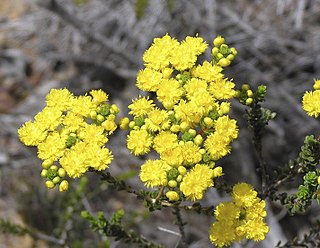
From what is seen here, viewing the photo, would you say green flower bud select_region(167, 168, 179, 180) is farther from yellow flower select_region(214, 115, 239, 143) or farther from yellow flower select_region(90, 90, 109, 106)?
yellow flower select_region(90, 90, 109, 106)

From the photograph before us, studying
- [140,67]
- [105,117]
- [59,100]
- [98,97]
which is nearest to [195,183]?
[105,117]

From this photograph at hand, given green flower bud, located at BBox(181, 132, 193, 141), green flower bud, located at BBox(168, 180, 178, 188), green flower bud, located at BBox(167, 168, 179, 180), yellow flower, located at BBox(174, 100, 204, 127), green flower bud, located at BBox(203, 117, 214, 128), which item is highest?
yellow flower, located at BBox(174, 100, 204, 127)

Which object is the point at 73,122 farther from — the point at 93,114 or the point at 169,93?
the point at 169,93

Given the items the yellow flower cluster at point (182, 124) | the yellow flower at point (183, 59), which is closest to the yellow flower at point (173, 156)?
the yellow flower cluster at point (182, 124)

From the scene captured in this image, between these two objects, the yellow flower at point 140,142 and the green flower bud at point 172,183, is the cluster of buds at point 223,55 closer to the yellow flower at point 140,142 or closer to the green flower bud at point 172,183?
the yellow flower at point 140,142

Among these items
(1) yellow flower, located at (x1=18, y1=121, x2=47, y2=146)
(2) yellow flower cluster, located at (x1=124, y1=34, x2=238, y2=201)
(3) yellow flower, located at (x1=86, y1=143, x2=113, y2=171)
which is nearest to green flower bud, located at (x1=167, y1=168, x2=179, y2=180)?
(2) yellow flower cluster, located at (x1=124, y1=34, x2=238, y2=201)

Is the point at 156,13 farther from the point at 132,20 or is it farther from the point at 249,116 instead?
the point at 249,116

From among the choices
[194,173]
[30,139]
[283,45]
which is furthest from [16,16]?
[194,173]
